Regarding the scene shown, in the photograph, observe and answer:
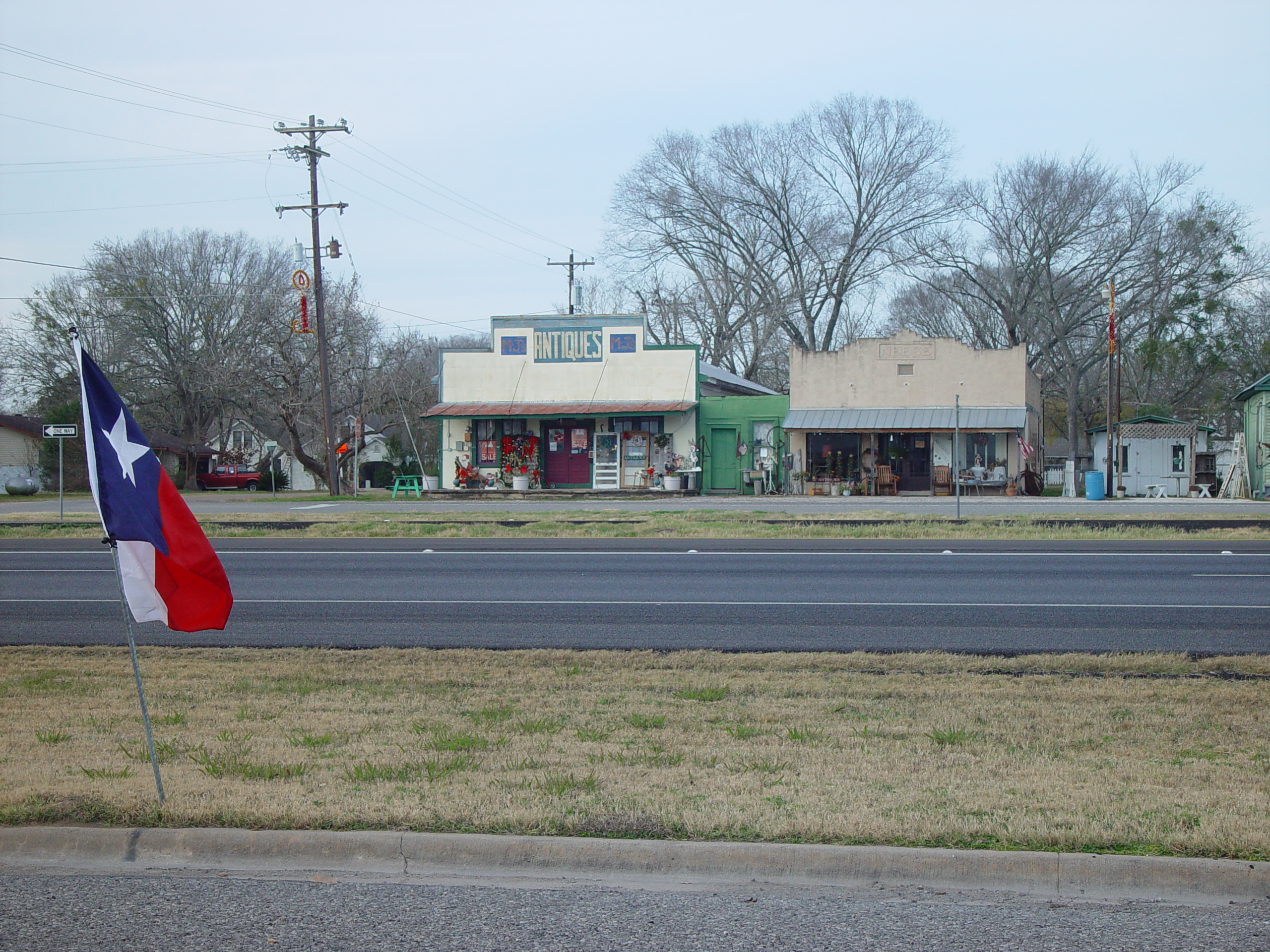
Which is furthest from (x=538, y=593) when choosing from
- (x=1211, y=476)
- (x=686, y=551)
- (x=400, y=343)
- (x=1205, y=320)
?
(x=400, y=343)

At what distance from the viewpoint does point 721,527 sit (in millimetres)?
21109

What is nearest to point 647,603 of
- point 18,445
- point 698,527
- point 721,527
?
point 698,527

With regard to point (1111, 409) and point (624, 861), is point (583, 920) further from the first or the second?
point (1111, 409)

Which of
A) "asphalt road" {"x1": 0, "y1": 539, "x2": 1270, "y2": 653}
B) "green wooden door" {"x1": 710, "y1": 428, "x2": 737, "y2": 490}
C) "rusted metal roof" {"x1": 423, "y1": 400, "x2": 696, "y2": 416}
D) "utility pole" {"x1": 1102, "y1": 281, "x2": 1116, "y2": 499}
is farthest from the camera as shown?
"green wooden door" {"x1": 710, "y1": 428, "x2": 737, "y2": 490}

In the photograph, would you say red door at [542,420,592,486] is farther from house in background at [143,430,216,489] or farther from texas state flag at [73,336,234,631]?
texas state flag at [73,336,234,631]

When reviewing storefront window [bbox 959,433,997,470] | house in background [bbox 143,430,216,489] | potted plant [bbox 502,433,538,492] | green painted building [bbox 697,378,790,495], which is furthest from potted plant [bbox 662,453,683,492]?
house in background [bbox 143,430,216,489]

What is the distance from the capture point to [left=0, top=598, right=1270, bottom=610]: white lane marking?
1132 centimetres

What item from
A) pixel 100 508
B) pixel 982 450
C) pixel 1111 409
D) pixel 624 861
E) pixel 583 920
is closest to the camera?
pixel 583 920

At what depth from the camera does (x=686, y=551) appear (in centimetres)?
1752

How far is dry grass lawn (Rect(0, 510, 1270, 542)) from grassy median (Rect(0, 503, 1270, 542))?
1.2 inches

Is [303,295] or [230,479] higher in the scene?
[303,295]

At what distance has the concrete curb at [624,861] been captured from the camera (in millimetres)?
4426

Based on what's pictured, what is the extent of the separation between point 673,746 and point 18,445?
5510 centimetres

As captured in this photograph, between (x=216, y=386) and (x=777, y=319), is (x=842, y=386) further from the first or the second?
(x=216, y=386)
